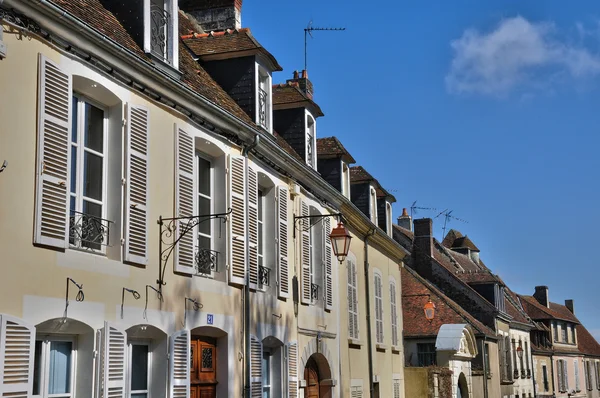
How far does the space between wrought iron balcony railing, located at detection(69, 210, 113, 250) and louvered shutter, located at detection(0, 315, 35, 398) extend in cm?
121

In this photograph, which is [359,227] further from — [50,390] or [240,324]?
[50,390]

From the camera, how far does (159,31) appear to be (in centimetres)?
1123

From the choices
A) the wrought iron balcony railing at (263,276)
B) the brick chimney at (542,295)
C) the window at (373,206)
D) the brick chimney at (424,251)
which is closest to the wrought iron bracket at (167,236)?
the wrought iron balcony railing at (263,276)

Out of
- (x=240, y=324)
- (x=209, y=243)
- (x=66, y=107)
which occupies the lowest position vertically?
(x=240, y=324)

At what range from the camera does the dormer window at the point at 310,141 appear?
54.6 ft

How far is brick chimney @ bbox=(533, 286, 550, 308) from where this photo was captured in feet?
175

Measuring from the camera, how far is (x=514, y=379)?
1479 inches

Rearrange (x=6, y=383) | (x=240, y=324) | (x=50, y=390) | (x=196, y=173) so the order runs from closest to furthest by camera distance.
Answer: (x=6, y=383) < (x=50, y=390) < (x=196, y=173) < (x=240, y=324)

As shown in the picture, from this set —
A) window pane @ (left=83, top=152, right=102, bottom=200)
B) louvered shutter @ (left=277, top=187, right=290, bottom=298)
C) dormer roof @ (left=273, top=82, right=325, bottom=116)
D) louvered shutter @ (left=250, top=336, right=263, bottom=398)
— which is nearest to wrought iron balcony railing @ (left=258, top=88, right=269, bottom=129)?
louvered shutter @ (left=277, top=187, right=290, bottom=298)

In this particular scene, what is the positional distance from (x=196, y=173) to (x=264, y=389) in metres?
4.05

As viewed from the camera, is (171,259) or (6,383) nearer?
(6,383)

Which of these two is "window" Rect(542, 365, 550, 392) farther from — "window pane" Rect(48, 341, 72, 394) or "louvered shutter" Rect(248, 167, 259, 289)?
"window pane" Rect(48, 341, 72, 394)

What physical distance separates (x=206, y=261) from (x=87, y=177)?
2.71 m

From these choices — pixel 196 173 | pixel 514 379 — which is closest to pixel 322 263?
pixel 196 173
